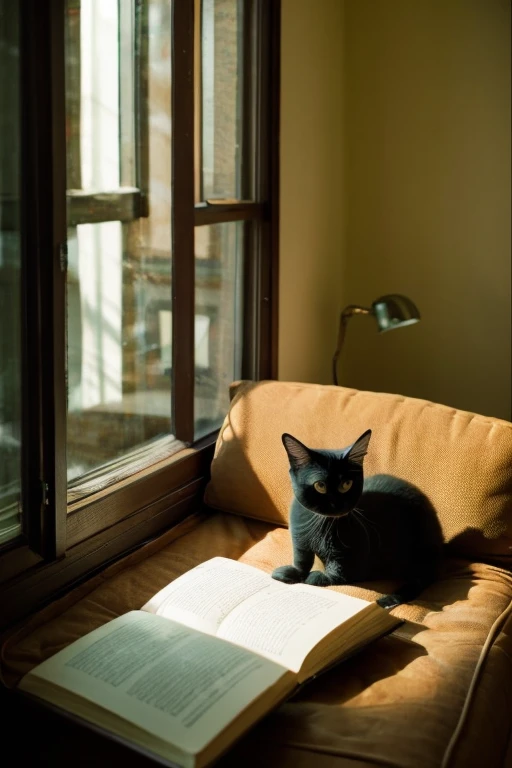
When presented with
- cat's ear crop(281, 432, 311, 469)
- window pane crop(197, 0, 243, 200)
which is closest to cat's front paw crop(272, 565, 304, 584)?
cat's ear crop(281, 432, 311, 469)

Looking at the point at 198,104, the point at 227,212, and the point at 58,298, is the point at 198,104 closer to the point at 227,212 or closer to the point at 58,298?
the point at 227,212

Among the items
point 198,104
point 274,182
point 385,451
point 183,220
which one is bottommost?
point 385,451

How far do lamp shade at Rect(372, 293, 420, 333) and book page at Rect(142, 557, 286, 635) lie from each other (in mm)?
1075

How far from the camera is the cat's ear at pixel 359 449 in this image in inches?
67.1

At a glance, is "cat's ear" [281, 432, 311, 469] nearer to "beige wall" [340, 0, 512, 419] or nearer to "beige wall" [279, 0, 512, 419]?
"beige wall" [279, 0, 512, 419]

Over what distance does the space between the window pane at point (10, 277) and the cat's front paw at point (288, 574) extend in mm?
513

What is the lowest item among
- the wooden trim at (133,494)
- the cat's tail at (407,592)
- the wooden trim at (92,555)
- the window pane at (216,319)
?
the cat's tail at (407,592)

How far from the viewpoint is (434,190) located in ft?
9.48

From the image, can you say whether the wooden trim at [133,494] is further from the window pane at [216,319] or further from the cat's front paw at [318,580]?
the cat's front paw at [318,580]

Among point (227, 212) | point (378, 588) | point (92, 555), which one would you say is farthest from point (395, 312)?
point (92, 555)

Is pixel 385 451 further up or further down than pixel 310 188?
further down

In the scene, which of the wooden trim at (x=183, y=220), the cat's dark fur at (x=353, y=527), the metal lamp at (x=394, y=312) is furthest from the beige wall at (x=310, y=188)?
the cat's dark fur at (x=353, y=527)

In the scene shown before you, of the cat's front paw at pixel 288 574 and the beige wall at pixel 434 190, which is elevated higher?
the beige wall at pixel 434 190

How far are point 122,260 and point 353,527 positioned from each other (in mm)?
769
